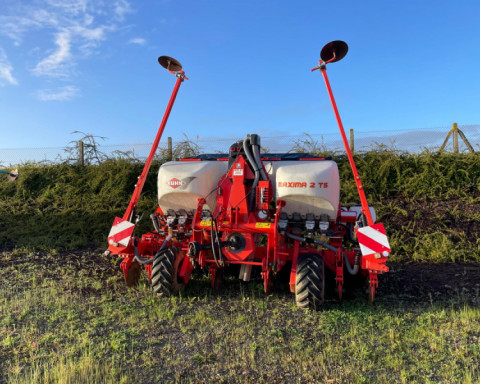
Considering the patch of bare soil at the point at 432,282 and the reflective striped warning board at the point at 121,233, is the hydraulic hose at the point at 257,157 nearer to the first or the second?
the reflective striped warning board at the point at 121,233

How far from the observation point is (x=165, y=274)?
5227 millimetres

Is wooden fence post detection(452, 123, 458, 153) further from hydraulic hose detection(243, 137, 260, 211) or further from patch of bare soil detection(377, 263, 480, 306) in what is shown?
hydraulic hose detection(243, 137, 260, 211)

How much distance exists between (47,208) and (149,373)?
901 centimetres

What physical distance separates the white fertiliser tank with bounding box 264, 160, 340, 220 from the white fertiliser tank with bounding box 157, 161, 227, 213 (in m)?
1.01

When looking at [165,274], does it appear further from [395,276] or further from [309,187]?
[395,276]

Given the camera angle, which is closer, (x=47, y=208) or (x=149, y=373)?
(x=149, y=373)

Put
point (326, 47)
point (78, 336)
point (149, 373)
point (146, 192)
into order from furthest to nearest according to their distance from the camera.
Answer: point (146, 192) < point (326, 47) < point (78, 336) < point (149, 373)

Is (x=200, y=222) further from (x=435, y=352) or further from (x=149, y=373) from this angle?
(x=435, y=352)

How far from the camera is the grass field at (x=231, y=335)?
3363 millimetres

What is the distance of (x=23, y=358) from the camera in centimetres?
363

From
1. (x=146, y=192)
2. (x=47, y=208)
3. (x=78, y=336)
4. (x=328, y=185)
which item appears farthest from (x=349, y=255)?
(x=47, y=208)

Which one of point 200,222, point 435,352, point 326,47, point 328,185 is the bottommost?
point 435,352

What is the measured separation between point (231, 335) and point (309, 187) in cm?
226

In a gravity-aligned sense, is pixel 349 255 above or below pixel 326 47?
below
